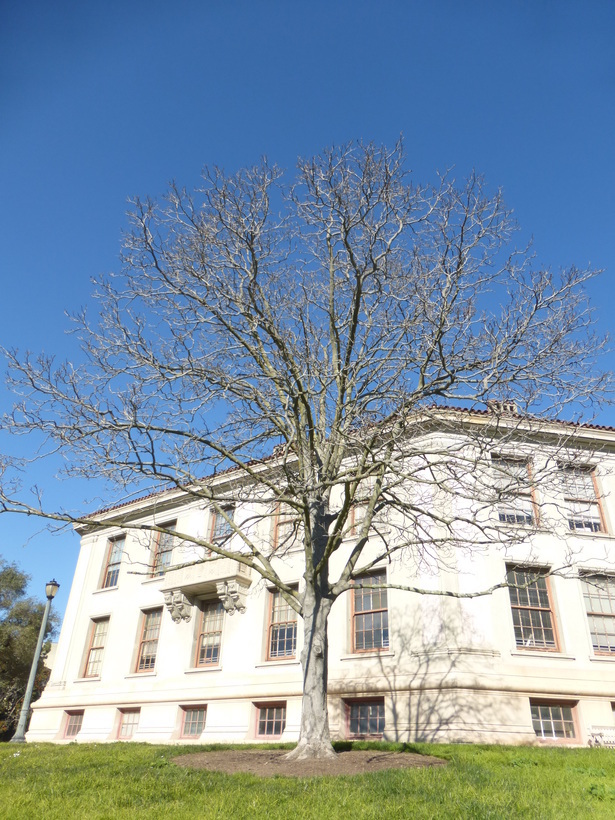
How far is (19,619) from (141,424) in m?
29.0

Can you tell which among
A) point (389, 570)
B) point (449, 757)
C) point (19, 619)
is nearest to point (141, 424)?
point (449, 757)

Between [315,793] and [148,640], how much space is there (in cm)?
1780

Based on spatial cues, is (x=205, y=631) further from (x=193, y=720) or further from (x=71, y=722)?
(x=71, y=722)

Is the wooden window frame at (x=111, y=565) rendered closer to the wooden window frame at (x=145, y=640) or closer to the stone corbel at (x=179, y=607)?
the wooden window frame at (x=145, y=640)

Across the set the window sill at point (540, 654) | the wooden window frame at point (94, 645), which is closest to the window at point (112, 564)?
the wooden window frame at point (94, 645)

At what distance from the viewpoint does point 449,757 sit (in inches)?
411

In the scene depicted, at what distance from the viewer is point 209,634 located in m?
21.6

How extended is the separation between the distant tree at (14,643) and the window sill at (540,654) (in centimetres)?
2715

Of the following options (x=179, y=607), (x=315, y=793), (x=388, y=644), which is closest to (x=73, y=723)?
(x=179, y=607)

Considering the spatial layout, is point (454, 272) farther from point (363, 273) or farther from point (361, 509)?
point (361, 509)

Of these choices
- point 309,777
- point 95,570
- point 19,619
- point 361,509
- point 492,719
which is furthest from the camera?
point 19,619

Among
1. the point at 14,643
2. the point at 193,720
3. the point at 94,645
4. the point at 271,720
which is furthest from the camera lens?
the point at 14,643

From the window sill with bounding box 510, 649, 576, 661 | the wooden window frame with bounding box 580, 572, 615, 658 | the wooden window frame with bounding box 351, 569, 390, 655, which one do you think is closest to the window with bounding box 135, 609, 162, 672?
the wooden window frame with bounding box 351, 569, 390, 655

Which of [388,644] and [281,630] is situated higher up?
[281,630]
